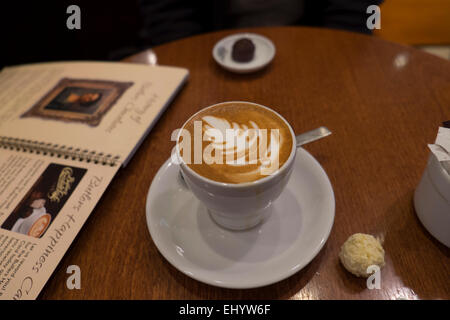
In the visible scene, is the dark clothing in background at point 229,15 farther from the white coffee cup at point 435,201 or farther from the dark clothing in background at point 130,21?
the white coffee cup at point 435,201

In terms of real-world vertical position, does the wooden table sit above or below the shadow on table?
above

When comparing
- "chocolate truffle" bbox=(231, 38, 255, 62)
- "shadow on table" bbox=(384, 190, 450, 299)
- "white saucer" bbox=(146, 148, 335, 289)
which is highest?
"chocolate truffle" bbox=(231, 38, 255, 62)

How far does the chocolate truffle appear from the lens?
83 cm

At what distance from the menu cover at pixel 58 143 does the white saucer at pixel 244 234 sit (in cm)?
14

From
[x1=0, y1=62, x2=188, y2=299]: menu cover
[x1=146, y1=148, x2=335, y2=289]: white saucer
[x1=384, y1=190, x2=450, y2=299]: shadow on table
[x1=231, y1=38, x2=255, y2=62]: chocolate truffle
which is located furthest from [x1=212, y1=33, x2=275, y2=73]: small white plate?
[x1=384, y1=190, x2=450, y2=299]: shadow on table

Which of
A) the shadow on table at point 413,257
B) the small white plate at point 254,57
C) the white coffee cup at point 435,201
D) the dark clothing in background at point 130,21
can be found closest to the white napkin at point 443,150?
the white coffee cup at point 435,201

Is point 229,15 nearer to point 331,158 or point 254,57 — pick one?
point 254,57

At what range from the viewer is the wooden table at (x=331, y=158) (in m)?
0.46

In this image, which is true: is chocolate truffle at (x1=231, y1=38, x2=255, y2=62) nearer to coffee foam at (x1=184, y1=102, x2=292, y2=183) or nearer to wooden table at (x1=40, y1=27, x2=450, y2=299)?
wooden table at (x1=40, y1=27, x2=450, y2=299)

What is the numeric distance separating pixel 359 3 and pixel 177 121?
2.70 ft

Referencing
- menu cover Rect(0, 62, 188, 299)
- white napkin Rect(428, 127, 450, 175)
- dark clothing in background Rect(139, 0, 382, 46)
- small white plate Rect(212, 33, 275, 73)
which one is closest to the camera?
white napkin Rect(428, 127, 450, 175)

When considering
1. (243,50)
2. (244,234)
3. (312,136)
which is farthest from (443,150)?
(243,50)
